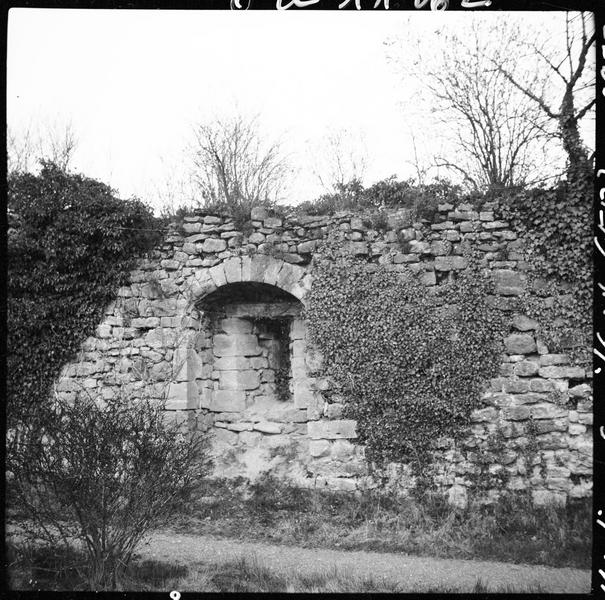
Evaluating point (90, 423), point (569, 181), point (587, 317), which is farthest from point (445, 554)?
point (569, 181)

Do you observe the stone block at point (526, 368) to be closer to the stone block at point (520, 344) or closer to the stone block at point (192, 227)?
the stone block at point (520, 344)

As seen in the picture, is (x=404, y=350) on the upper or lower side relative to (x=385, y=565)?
upper

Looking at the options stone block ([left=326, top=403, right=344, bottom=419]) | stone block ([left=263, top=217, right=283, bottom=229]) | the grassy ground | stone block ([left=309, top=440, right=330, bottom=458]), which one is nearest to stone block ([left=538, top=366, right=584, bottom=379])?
the grassy ground

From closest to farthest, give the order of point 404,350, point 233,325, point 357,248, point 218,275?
point 404,350 < point 357,248 < point 218,275 < point 233,325

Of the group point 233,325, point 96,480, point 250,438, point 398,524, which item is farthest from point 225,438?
point 96,480

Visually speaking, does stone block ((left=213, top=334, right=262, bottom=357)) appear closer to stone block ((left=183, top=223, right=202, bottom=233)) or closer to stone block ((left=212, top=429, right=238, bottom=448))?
stone block ((left=212, top=429, right=238, bottom=448))

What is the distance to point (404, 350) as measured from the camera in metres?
6.16

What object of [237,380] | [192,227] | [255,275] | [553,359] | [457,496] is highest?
[192,227]

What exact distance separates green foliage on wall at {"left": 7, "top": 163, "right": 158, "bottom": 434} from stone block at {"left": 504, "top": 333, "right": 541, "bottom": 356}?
15.7ft

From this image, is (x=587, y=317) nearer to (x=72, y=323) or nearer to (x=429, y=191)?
(x=429, y=191)

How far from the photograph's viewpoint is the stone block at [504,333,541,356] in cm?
598

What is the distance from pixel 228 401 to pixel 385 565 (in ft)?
11.6

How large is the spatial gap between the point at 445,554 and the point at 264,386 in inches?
142

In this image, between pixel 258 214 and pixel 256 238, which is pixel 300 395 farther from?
pixel 258 214
